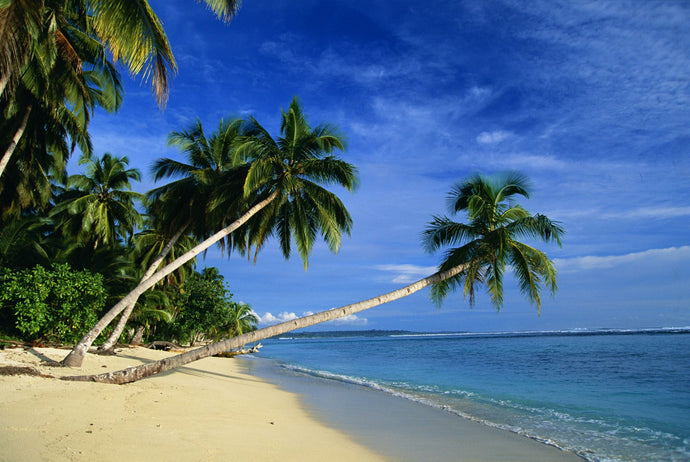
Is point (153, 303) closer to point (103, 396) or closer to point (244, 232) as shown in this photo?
point (244, 232)

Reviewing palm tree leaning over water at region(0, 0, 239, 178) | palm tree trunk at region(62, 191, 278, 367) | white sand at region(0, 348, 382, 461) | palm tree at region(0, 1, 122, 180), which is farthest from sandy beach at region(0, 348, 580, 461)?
palm tree at region(0, 1, 122, 180)

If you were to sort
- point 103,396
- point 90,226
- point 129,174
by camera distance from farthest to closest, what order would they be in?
point 129,174 < point 90,226 < point 103,396

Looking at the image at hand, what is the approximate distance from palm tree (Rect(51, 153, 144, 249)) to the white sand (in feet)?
36.4

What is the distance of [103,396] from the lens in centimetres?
695

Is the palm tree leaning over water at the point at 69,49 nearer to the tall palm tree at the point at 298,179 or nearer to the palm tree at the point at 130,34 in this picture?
the palm tree at the point at 130,34

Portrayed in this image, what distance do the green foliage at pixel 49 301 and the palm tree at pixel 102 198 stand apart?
5431mm

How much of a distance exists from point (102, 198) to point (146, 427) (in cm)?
1706

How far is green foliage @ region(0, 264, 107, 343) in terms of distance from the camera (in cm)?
1242

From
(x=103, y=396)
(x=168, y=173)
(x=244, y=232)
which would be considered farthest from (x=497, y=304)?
(x=168, y=173)

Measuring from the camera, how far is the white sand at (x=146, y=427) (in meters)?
4.39

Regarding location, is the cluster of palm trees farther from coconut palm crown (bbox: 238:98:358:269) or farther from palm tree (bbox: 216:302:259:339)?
palm tree (bbox: 216:302:259:339)

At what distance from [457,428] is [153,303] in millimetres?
18003

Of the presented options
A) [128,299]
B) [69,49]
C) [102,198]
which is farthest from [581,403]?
[102,198]

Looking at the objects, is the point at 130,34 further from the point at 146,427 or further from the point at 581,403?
the point at 581,403
